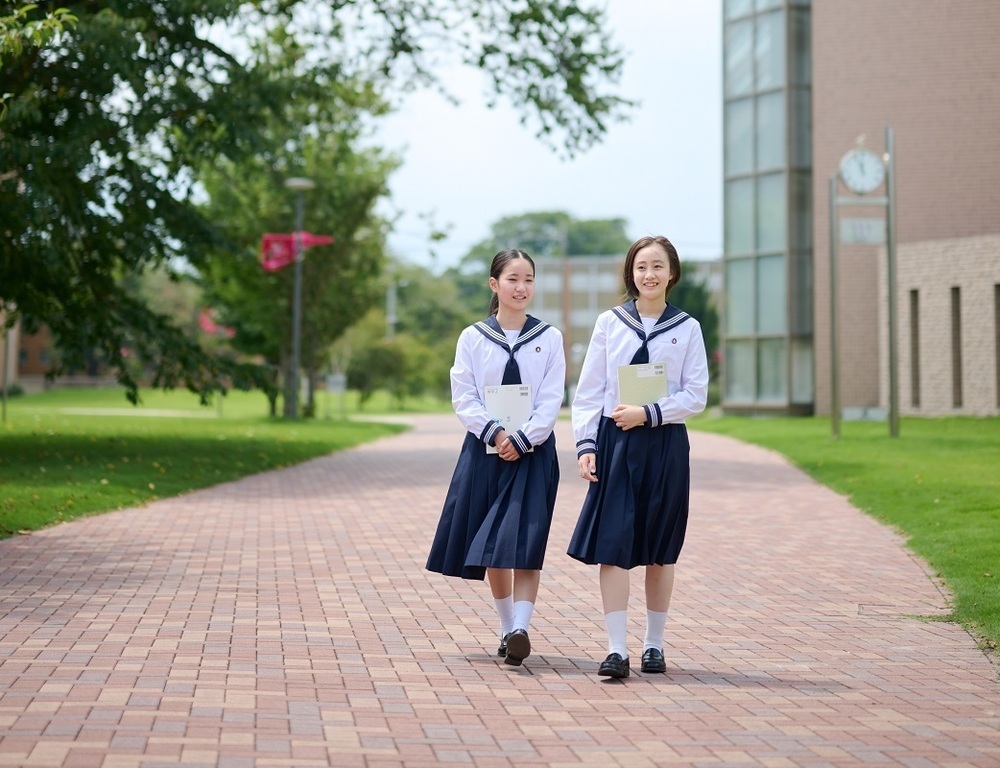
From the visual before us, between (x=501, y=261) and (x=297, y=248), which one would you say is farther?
(x=297, y=248)

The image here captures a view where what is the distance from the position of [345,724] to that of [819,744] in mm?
1658

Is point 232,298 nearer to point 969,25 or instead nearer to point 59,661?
A: point 969,25

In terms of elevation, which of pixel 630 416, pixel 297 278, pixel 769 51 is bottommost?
pixel 630 416

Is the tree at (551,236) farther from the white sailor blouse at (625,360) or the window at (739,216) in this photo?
the white sailor blouse at (625,360)

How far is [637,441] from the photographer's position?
240 inches

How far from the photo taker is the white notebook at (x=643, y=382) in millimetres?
6047

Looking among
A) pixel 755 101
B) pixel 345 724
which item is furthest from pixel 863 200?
pixel 345 724

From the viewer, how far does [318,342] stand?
39.7 meters

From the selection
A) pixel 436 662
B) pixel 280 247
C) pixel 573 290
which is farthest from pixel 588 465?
pixel 573 290

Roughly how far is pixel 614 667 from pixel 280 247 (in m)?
30.7

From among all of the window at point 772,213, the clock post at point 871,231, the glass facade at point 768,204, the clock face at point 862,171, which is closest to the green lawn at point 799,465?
the clock post at point 871,231

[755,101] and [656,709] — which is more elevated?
[755,101]

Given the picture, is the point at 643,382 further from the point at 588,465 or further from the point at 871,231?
the point at 871,231

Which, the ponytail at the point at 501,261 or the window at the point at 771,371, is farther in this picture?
the window at the point at 771,371
